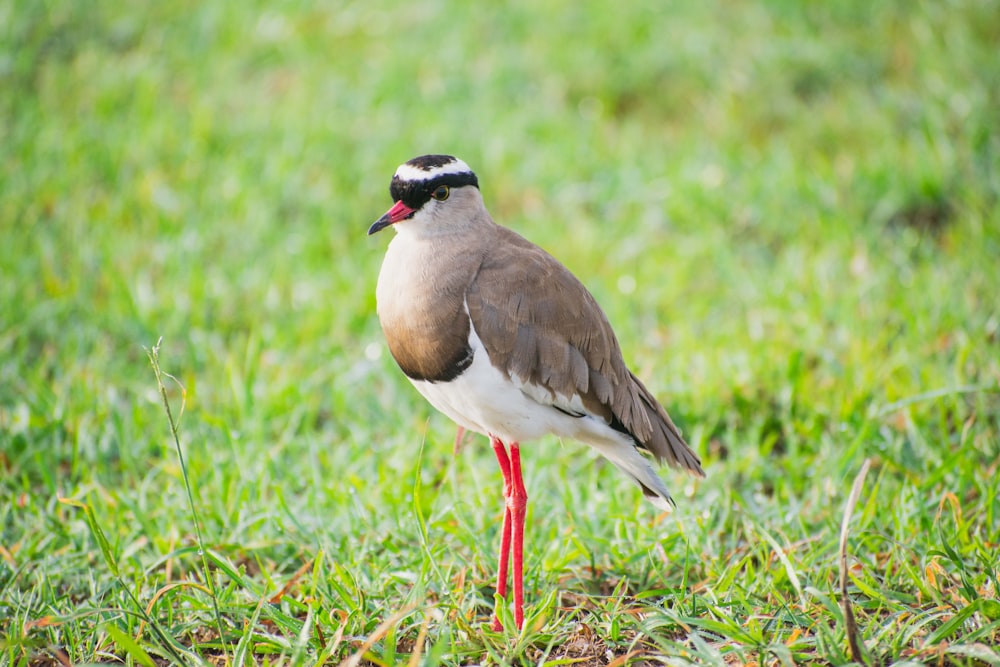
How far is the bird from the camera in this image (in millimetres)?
2576

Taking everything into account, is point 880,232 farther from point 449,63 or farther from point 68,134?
point 68,134

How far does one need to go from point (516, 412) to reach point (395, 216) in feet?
2.21

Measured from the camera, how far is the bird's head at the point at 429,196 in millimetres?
2764

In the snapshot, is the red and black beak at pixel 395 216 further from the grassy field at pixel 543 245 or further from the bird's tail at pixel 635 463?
the bird's tail at pixel 635 463

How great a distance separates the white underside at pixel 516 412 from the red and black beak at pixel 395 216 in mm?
430

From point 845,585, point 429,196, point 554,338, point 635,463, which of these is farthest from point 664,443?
point 429,196

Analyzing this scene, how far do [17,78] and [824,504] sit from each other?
5500mm

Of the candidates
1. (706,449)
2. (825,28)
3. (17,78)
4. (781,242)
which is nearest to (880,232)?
(781,242)

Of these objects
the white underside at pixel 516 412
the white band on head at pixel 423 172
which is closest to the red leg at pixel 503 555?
the white underside at pixel 516 412

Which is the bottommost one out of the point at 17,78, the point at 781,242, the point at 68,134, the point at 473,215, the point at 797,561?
the point at 797,561

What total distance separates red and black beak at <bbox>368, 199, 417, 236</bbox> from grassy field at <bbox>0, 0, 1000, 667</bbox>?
0.63m

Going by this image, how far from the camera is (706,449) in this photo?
3783 millimetres

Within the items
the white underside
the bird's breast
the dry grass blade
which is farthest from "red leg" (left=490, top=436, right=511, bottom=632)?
the dry grass blade

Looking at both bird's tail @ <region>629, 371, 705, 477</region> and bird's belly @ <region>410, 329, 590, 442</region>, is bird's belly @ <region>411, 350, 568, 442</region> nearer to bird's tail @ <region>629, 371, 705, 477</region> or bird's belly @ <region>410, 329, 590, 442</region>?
bird's belly @ <region>410, 329, 590, 442</region>
